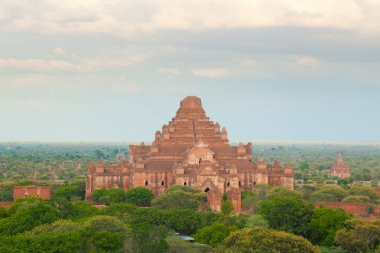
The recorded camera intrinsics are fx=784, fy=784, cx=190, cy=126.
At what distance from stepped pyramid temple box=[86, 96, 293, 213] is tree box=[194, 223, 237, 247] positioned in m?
27.9

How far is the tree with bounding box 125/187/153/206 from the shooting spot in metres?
84.9

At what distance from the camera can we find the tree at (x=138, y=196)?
279 ft

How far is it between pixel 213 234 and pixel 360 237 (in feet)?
34.6

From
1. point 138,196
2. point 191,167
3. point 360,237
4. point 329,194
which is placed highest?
point 191,167

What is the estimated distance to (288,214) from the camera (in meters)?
65.5

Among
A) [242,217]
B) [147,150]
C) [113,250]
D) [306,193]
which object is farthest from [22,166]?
[113,250]

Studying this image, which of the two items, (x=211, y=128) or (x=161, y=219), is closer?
(x=161, y=219)

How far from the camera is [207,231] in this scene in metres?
58.3

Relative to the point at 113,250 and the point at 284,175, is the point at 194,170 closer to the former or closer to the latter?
the point at 284,175

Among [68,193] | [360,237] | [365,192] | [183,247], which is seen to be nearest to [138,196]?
[68,193]

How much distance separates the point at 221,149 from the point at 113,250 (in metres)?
48.8

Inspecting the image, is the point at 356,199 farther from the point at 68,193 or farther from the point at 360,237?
the point at 360,237

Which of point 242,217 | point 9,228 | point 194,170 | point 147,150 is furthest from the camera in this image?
point 147,150

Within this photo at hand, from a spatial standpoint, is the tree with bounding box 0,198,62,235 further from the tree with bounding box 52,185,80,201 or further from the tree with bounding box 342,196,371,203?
the tree with bounding box 342,196,371,203
